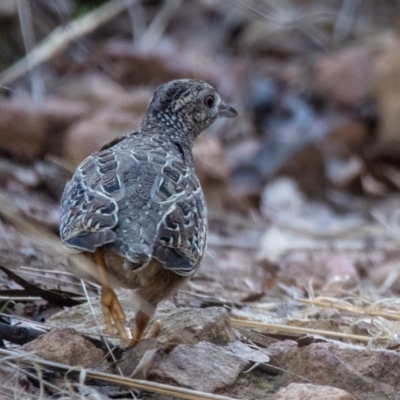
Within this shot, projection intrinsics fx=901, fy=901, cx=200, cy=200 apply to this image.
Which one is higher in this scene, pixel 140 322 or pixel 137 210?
pixel 137 210

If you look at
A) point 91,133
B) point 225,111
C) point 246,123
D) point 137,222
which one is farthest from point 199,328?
point 246,123

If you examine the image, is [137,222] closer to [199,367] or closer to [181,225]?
[181,225]

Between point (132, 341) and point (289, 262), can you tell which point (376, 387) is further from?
point (289, 262)

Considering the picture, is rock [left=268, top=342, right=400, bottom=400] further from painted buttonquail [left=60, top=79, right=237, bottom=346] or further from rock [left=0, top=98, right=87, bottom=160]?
rock [left=0, top=98, right=87, bottom=160]

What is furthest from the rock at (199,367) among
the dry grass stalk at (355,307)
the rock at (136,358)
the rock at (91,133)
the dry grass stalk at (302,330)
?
the rock at (91,133)

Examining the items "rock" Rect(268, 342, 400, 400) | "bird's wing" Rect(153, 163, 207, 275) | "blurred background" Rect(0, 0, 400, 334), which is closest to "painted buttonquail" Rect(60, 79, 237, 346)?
"bird's wing" Rect(153, 163, 207, 275)

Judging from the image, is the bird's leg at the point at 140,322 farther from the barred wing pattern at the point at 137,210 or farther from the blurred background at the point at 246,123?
the blurred background at the point at 246,123
